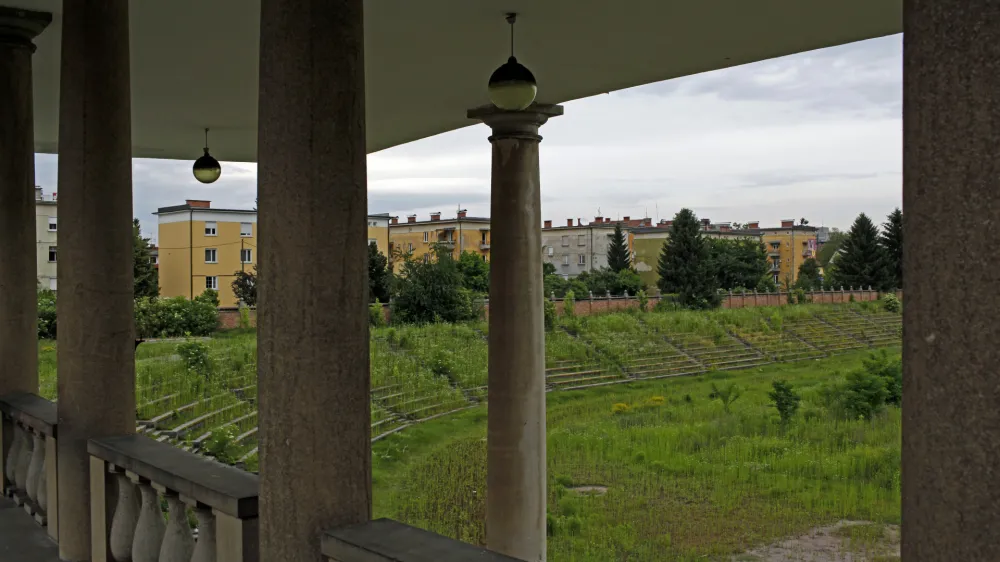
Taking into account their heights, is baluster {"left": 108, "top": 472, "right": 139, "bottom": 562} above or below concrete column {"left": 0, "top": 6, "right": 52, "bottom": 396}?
below

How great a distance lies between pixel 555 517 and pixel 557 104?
1374 cm

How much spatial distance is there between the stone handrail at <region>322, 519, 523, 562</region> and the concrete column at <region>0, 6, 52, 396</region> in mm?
4393

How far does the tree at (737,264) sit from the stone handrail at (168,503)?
77.2m

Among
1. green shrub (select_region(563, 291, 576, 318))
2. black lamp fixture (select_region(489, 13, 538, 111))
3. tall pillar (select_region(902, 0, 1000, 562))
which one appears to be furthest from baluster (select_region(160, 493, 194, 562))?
green shrub (select_region(563, 291, 576, 318))

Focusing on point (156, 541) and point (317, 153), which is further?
point (156, 541)

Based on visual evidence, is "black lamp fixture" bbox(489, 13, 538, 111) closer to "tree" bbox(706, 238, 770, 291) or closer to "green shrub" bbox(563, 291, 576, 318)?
"green shrub" bbox(563, 291, 576, 318)

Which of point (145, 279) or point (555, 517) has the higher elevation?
point (145, 279)

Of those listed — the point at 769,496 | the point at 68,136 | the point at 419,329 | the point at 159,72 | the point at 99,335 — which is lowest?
the point at 769,496

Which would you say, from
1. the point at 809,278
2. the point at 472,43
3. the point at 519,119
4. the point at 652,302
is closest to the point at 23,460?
the point at 472,43

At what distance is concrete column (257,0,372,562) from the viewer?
337 cm

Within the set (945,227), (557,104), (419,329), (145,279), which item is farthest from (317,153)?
(145,279)

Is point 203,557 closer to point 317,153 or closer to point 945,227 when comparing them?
point 317,153

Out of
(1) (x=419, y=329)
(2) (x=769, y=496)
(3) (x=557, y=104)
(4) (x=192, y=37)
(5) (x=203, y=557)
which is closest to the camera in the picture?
(5) (x=203, y=557)

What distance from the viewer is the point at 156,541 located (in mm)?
4559
